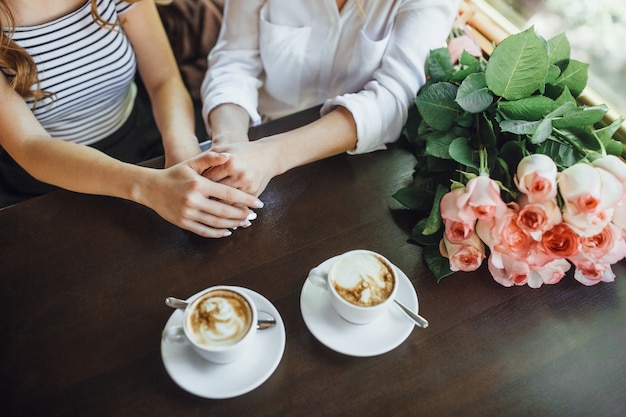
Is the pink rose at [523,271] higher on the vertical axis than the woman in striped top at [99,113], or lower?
lower

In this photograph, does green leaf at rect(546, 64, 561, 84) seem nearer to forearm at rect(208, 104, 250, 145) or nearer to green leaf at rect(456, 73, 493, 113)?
green leaf at rect(456, 73, 493, 113)

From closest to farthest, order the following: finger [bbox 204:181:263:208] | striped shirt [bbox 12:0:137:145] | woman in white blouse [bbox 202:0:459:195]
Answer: finger [bbox 204:181:263:208], woman in white blouse [bbox 202:0:459:195], striped shirt [bbox 12:0:137:145]

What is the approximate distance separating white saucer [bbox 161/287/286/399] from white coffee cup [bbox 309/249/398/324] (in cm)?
10

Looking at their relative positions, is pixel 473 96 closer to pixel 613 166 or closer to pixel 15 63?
pixel 613 166

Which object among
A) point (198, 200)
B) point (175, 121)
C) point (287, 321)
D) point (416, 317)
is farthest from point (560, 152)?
point (175, 121)

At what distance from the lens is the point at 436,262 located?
85 cm

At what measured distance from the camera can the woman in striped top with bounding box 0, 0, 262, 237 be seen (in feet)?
2.97

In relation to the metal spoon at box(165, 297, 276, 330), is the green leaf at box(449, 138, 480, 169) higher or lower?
higher

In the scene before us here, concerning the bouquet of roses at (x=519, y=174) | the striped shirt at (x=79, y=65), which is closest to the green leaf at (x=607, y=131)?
the bouquet of roses at (x=519, y=174)

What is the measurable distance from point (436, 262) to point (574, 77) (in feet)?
1.52

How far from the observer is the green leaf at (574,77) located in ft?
2.98

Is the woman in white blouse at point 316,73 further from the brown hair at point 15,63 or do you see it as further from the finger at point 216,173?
the brown hair at point 15,63

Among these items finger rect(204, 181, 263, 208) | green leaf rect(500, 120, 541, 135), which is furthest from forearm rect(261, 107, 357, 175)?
green leaf rect(500, 120, 541, 135)

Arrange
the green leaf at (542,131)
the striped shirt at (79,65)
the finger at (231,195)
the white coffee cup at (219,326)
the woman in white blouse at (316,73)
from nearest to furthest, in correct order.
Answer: the white coffee cup at (219,326), the green leaf at (542,131), the finger at (231,195), the woman in white blouse at (316,73), the striped shirt at (79,65)
